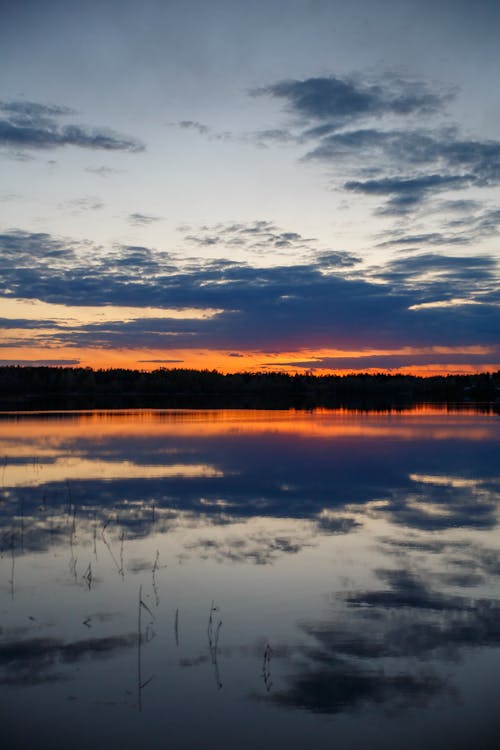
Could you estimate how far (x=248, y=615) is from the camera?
8.14 m

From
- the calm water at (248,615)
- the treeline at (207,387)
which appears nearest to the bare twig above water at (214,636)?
the calm water at (248,615)

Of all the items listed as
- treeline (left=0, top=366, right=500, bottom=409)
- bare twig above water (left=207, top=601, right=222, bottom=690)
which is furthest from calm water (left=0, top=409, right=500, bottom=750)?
treeline (left=0, top=366, right=500, bottom=409)

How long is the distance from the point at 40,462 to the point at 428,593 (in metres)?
16.5

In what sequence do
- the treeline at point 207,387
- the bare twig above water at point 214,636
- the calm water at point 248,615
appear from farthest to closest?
the treeline at point 207,387 < the bare twig above water at point 214,636 < the calm water at point 248,615

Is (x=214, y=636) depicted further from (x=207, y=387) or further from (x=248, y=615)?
(x=207, y=387)

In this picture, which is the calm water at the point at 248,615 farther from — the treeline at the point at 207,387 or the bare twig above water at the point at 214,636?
the treeline at the point at 207,387

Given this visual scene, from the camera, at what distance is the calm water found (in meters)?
5.74

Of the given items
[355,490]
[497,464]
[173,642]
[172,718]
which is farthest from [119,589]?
[497,464]

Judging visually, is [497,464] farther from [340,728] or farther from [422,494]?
[340,728]

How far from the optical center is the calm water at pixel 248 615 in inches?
226

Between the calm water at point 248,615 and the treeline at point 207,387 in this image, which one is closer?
the calm water at point 248,615

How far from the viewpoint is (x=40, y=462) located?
73.0 feet

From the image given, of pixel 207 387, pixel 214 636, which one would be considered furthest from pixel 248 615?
pixel 207 387

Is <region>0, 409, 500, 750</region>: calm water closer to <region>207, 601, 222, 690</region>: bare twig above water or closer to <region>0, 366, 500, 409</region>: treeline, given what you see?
<region>207, 601, 222, 690</region>: bare twig above water
